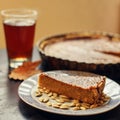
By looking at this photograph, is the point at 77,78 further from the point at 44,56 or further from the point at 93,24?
the point at 93,24

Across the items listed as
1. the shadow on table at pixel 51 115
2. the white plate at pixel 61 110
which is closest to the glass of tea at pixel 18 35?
the white plate at pixel 61 110

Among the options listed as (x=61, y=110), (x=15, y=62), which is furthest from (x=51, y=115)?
(x=15, y=62)

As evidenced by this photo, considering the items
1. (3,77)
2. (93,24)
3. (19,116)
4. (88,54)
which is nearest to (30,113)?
(19,116)

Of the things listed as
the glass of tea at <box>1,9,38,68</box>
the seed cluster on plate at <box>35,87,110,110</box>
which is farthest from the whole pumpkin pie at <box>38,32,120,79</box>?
the seed cluster on plate at <box>35,87,110,110</box>

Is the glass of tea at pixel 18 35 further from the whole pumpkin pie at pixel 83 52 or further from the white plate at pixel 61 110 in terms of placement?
the white plate at pixel 61 110

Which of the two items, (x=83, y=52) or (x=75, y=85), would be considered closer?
(x=75, y=85)

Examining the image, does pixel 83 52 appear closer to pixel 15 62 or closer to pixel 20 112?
pixel 15 62
